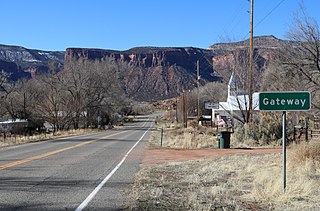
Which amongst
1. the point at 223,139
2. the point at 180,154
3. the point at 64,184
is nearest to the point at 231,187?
the point at 64,184

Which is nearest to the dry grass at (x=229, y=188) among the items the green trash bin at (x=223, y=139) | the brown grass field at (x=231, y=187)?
the brown grass field at (x=231, y=187)

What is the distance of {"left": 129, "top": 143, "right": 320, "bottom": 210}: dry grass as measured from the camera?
8861 mm

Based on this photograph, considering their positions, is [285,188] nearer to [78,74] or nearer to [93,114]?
[78,74]

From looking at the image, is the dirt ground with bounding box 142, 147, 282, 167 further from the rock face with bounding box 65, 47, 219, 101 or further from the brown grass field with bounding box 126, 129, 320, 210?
the rock face with bounding box 65, 47, 219, 101

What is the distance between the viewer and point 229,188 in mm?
11023

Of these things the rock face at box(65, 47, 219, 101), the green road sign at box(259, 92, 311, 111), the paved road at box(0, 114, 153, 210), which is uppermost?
the rock face at box(65, 47, 219, 101)

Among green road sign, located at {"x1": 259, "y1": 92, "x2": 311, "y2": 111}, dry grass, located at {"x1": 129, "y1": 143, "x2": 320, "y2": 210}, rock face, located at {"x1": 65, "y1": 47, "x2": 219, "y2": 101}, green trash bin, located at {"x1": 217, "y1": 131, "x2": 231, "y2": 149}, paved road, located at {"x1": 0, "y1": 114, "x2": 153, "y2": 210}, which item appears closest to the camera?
dry grass, located at {"x1": 129, "y1": 143, "x2": 320, "y2": 210}

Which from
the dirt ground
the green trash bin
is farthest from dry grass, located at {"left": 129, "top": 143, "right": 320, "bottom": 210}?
the green trash bin

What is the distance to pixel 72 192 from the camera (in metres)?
10.4

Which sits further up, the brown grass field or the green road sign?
the green road sign

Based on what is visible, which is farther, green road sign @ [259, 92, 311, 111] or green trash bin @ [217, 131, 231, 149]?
green trash bin @ [217, 131, 231, 149]

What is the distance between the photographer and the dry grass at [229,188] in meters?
8.86

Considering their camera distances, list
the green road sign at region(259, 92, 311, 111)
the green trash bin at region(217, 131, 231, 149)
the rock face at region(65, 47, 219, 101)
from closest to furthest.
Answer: the green road sign at region(259, 92, 311, 111), the green trash bin at region(217, 131, 231, 149), the rock face at region(65, 47, 219, 101)

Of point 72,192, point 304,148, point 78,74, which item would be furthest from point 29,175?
point 78,74
